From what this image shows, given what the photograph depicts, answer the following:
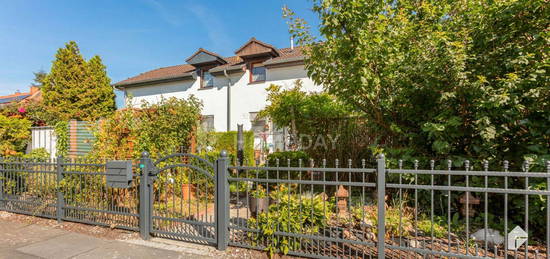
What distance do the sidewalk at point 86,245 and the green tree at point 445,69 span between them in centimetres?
303

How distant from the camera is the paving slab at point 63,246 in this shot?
323cm

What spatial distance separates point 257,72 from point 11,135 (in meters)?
8.90

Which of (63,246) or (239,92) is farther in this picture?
(239,92)

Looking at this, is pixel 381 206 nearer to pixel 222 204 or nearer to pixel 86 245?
pixel 222 204

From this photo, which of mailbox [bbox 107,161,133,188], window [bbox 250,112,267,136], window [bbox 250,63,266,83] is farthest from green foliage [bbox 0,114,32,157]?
window [bbox 250,63,266,83]

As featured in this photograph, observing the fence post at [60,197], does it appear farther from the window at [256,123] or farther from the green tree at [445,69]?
the window at [256,123]

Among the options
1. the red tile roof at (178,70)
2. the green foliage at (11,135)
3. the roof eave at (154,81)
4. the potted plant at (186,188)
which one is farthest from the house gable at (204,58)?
the potted plant at (186,188)

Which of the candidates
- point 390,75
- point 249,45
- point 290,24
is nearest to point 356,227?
point 390,75

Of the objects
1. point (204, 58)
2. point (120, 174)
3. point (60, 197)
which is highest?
point (204, 58)

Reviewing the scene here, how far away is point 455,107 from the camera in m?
3.74

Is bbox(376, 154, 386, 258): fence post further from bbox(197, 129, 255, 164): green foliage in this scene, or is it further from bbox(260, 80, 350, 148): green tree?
bbox(197, 129, 255, 164): green foliage

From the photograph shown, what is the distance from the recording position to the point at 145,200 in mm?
3711

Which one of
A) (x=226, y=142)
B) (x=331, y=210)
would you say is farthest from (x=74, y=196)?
(x=226, y=142)

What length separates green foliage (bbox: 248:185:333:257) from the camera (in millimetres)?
3094
